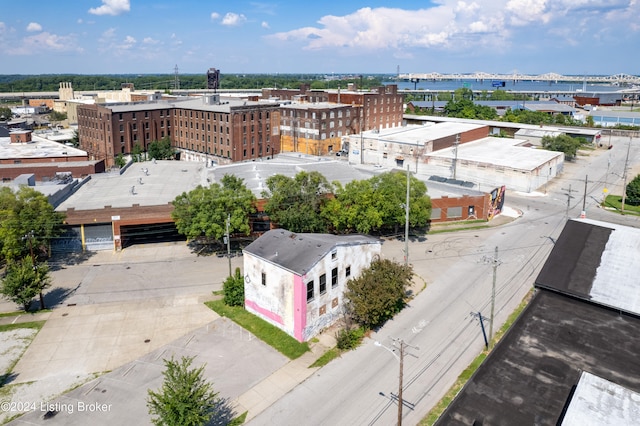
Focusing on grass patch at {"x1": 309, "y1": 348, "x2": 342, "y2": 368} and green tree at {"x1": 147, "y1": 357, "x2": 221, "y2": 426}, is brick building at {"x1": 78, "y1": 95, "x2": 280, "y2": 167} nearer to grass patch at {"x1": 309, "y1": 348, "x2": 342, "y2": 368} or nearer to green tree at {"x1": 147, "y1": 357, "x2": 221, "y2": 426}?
grass patch at {"x1": 309, "y1": 348, "x2": 342, "y2": 368}

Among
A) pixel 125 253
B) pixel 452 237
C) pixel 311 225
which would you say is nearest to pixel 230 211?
pixel 311 225

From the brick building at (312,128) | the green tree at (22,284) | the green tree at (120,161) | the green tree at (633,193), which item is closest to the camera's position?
the green tree at (22,284)

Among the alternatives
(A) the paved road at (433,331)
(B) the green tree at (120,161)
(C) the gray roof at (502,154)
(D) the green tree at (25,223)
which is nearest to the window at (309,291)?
(A) the paved road at (433,331)

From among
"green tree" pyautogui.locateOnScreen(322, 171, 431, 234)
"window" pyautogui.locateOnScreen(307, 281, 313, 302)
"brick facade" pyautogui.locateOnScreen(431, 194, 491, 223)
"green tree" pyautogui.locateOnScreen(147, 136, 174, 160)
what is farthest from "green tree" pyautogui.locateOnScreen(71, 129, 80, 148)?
"window" pyautogui.locateOnScreen(307, 281, 313, 302)

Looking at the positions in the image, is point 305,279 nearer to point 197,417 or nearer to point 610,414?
point 197,417

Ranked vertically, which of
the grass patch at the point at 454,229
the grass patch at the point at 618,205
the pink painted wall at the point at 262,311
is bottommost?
the pink painted wall at the point at 262,311

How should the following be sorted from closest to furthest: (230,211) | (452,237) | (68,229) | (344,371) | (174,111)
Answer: (344,371)
(230,211)
(68,229)
(452,237)
(174,111)

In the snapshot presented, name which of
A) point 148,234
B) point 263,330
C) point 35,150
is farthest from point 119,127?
point 263,330

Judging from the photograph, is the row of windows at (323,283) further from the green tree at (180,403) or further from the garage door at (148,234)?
the garage door at (148,234)

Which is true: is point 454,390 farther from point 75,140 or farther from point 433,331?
point 75,140
